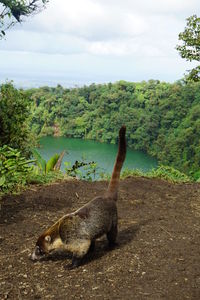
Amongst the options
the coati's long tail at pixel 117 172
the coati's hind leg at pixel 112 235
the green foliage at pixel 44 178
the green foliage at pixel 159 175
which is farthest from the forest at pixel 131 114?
the coati's hind leg at pixel 112 235

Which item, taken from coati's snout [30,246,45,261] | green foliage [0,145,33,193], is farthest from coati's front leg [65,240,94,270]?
green foliage [0,145,33,193]

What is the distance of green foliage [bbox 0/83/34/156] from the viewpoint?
7.73 m

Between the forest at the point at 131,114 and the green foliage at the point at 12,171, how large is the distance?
36.7 m

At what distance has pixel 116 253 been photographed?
154 inches

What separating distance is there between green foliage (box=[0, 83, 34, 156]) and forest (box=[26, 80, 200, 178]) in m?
34.9

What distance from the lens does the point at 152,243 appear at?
418 cm

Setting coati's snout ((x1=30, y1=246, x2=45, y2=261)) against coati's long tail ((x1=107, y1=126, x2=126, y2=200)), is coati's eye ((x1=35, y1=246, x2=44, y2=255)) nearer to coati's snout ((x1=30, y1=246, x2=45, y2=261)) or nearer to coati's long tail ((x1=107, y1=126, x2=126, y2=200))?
coati's snout ((x1=30, y1=246, x2=45, y2=261))

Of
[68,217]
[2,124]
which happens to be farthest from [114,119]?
[68,217]

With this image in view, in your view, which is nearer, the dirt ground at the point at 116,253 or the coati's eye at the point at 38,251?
the dirt ground at the point at 116,253

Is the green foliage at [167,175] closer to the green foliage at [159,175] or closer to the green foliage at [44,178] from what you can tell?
the green foliage at [159,175]

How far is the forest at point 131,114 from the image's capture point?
48.0 m

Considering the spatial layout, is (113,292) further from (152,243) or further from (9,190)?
(9,190)

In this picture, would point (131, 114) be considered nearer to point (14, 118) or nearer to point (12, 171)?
point (14, 118)

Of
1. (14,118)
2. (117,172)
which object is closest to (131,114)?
(14,118)
